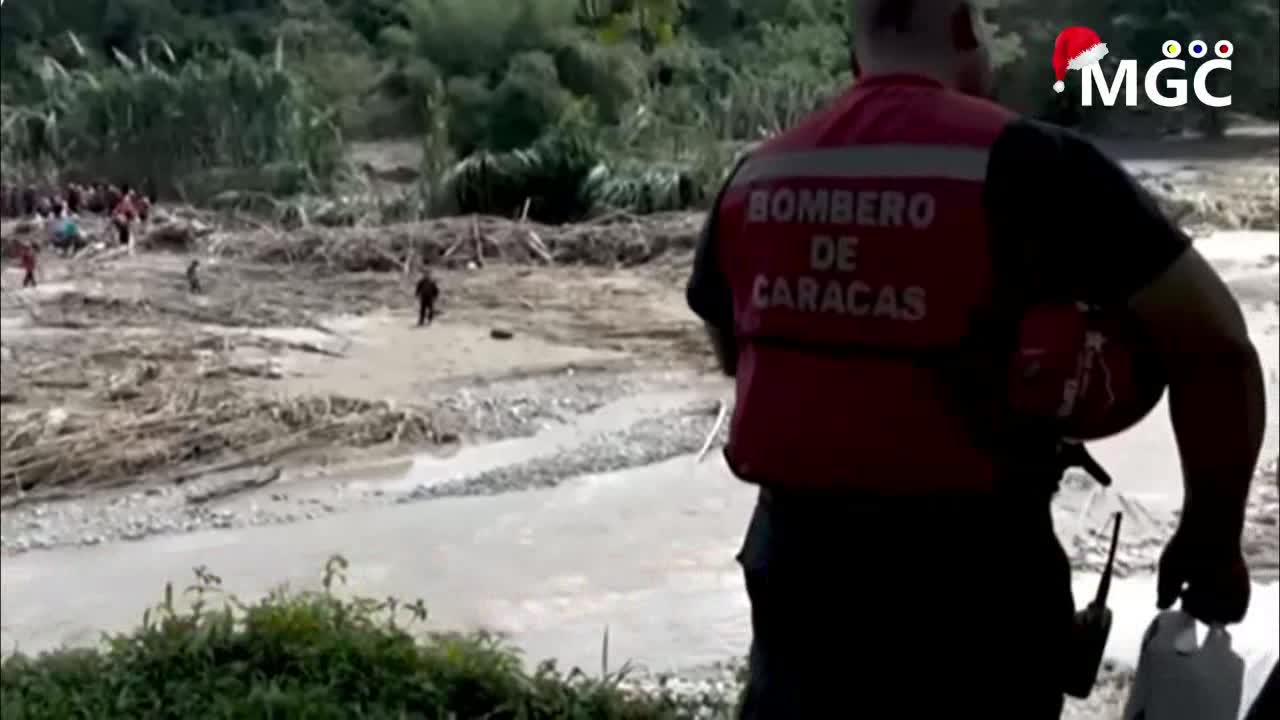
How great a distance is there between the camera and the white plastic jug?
1.15 meters

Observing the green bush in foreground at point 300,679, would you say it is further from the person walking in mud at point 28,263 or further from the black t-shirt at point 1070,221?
the person walking in mud at point 28,263

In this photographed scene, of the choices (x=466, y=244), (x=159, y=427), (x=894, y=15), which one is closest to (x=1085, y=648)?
(x=894, y=15)

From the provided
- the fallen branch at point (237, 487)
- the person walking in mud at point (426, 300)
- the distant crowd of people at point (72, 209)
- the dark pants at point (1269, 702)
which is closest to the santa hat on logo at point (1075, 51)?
the dark pants at point (1269, 702)

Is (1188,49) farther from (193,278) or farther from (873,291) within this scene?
(193,278)

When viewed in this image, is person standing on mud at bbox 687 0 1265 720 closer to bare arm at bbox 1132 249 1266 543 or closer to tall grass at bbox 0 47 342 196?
bare arm at bbox 1132 249 1266 543

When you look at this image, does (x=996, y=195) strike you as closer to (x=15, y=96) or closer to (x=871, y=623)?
(x=871, y=623)

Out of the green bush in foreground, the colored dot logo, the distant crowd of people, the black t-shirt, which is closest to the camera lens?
the black t-shirt

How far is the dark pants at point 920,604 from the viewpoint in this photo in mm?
1089

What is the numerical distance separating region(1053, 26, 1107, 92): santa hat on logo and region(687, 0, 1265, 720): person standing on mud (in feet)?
2.81

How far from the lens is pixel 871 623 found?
112cm

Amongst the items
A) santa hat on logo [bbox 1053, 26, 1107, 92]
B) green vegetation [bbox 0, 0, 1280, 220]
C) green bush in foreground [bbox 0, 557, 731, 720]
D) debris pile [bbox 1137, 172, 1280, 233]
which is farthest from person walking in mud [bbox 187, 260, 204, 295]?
santa hat on logo [bbox 1053, 26, 1107, 92]

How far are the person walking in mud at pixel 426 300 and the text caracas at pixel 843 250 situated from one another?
25.0 feet

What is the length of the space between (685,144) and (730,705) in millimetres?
7005

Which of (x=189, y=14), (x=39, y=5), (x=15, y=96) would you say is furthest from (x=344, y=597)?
(x=15, y=96)
